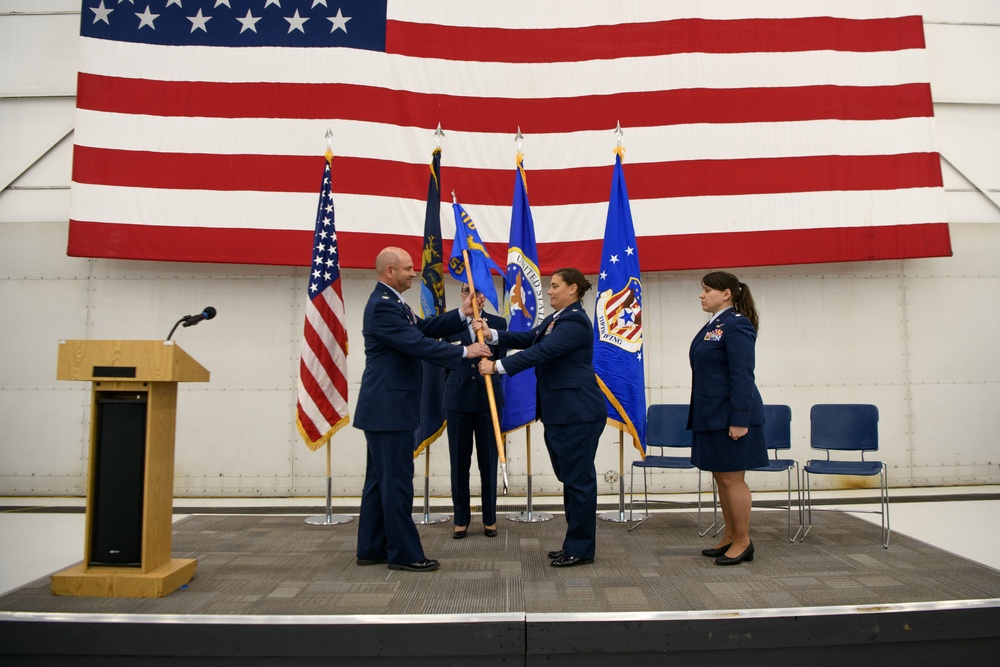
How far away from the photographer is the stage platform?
2418mm

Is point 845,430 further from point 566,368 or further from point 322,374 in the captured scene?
point 322,374

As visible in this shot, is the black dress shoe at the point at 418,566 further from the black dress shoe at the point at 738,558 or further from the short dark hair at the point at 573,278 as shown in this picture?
the short dark hair at the point at 573,278

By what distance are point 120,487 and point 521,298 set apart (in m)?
2.87

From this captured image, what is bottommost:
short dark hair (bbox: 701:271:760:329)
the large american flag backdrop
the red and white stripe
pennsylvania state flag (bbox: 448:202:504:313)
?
the red and white stripe

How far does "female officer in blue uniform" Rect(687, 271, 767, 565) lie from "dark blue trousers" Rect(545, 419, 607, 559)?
1.96 feet

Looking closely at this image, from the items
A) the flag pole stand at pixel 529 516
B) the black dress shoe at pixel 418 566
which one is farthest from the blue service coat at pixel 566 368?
the flag pole stand at pixel 529 516

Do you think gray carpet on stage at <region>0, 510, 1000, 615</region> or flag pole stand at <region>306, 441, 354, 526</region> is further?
flag pole stand at <region>306, 441, 354, 526</region>

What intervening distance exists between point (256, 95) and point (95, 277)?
219 centimetres

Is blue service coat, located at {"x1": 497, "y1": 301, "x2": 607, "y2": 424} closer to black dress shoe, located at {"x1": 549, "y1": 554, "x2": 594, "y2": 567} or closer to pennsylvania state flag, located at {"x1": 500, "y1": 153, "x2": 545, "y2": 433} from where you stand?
black dress shoe, located at {"x1": 549, "y1": 554, "x2": 594, "y2": 567}

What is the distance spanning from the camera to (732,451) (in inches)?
135

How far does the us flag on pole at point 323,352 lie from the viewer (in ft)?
15.4

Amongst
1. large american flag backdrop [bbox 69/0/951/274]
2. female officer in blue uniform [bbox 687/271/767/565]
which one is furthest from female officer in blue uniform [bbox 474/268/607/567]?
large american flag backdrop [bbox 69/0/951/274]

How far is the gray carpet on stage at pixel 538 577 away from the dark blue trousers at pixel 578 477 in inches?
5.2

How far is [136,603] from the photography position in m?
2.77
